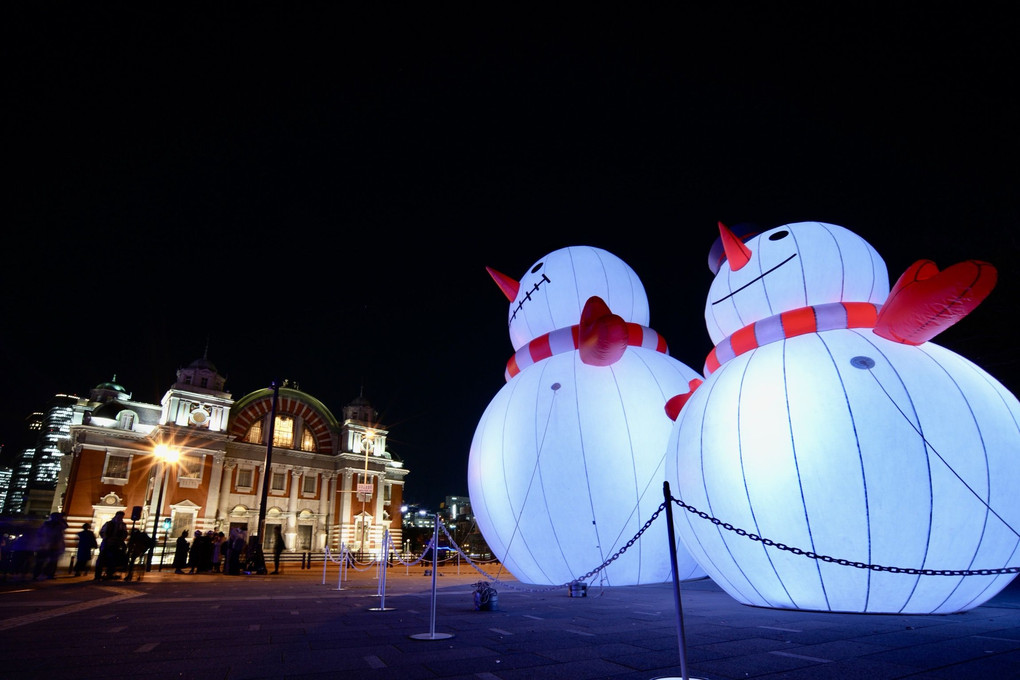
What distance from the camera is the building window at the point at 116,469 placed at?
34.3 metres

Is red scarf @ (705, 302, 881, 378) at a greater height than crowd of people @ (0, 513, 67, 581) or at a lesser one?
greater

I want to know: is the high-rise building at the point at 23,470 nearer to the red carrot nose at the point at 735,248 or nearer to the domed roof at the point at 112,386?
the domed roof at the point at 112,386

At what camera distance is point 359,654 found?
462cm

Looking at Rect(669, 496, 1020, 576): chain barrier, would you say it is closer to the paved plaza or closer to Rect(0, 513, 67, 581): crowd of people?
the paved plaza

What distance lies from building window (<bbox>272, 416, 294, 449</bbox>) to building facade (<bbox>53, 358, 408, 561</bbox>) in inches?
3.1

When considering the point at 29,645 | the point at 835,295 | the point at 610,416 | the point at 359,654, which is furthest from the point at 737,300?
the point at 29,645

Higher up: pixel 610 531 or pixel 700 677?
pixel 610 531

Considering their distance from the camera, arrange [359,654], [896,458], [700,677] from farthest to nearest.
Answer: [896,458] < [359,654] < [700,677]

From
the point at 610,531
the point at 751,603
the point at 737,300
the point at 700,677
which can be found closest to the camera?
the point at 700,677

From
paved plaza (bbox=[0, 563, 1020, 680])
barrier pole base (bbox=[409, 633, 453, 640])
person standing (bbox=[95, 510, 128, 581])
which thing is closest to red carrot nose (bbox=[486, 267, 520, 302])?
paved plaza (bbox=[0, 563, 1020, 680])

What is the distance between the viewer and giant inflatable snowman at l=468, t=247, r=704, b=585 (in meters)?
8.91

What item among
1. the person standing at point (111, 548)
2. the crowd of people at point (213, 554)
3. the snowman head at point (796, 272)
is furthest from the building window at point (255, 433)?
the snowman head at point (796, 272)

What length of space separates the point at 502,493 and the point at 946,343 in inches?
475

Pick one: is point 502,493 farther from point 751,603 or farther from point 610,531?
point 751,603
